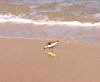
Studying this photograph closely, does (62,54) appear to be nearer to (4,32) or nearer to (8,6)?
(4,32)

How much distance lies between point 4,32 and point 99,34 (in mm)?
2263

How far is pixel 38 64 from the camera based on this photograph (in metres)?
3.92

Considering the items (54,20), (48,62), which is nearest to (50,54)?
(48,62)

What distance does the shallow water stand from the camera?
18.4 ft

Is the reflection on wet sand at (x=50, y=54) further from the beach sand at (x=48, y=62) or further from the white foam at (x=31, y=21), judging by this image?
the white foam at (x=31, y=21)

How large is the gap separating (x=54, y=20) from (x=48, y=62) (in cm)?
304

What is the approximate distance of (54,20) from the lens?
688 centimetres

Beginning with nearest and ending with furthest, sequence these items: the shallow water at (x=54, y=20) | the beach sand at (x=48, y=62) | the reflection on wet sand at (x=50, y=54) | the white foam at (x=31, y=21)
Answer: the beach sand at (x=48, y=62) < the reflection on wet sand at (x=50, y=54) < the shallow water at (x=54, y=20) < the white foam at (x=31, y=21)

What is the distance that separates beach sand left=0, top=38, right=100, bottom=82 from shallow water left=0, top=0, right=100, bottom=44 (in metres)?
0.63

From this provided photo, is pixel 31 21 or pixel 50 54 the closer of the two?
pixel 50 54

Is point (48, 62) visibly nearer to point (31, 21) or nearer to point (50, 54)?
point (50, 54)

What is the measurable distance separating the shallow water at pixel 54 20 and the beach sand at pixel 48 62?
0.63m

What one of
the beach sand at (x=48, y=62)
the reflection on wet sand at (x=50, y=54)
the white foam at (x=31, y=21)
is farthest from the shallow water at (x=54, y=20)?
the reflection on wet sand at (x=50, y=54)

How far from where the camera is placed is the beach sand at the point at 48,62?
3.49 meters
